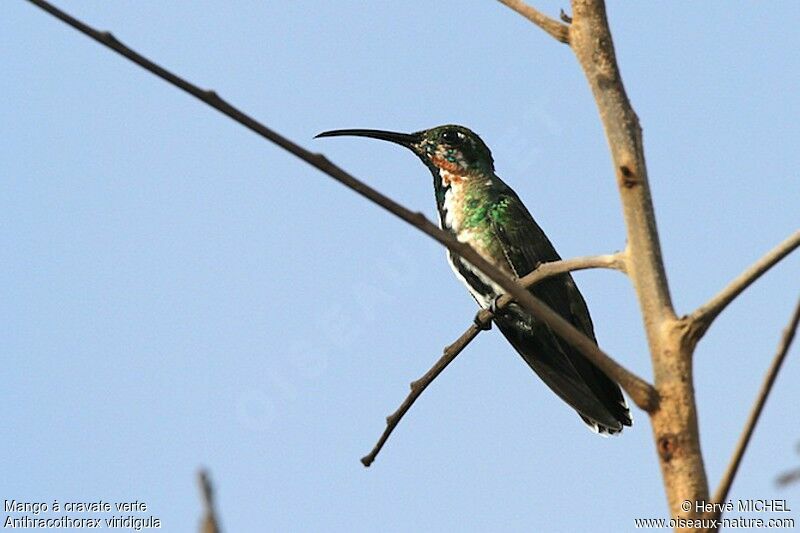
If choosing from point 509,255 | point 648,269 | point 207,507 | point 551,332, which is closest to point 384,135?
point 509,255

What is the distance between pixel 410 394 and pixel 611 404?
3.06 metres

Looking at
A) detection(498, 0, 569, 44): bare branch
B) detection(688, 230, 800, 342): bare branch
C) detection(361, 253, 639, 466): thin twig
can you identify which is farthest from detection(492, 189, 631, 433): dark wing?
detection(688, 230, 800, 342): bare branch

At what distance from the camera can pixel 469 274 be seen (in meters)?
6.68

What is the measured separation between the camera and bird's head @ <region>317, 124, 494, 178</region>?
7562mm

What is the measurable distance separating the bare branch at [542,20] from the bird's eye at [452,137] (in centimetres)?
453

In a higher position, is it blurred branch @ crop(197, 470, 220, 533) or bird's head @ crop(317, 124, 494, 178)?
bird's head @ crop(317, 124, 494, 178)

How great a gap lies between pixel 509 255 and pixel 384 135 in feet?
4.68

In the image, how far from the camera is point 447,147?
7645mm

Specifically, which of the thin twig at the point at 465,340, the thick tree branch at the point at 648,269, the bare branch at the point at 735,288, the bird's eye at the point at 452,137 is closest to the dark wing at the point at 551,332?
the bird's eye at the point at 452,137

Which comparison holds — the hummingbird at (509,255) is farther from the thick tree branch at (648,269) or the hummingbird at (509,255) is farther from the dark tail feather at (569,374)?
the thick tree branch at (648,269)

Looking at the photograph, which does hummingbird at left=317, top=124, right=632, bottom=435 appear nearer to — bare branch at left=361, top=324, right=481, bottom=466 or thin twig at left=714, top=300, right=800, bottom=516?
bare branch at left=361, top=324, right=481, bottom=466

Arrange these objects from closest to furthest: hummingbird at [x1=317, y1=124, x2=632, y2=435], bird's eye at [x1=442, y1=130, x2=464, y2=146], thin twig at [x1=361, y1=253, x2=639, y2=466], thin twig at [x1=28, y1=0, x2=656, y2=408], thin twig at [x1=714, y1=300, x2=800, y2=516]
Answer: thin twig at [x1=714, y1=300, x2=800, y2=516]
thin twig at [x1=28, y1=0, x2=656, y2=408]
thin twig at [x1=361, y1=253, x2=639, y2=466]
hummingbird at [x1=317, y1=124, x2=632, y2=435]
bird's eye at [x1=442, y1=130, x2=464, y2=146]

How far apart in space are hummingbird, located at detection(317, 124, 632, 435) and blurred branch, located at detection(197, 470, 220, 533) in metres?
5.12

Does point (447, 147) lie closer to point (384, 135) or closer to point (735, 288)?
point (384, 135)
